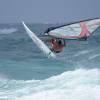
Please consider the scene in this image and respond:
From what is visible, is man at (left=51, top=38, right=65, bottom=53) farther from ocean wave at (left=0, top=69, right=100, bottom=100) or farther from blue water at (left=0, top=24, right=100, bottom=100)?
ocean wave at (left=0, top=69, right=100, bottom=100)

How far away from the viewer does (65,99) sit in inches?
1359

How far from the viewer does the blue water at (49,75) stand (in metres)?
36.0

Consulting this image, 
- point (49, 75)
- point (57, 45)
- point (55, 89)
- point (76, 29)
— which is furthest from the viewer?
point (49, 75)

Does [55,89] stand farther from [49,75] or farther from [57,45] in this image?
[57,45]

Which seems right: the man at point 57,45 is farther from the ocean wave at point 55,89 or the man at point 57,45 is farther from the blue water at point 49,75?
the ocean wave at point 55,89

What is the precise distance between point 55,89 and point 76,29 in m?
20.6

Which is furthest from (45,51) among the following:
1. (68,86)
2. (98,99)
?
(68,86)

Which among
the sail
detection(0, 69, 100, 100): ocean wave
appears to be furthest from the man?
detection(0, 69, 100, 100): ocean wave

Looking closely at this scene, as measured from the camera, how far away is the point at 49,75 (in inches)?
1925

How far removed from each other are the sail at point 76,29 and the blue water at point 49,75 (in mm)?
2707

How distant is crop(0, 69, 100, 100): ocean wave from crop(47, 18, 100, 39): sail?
17222 millimetres

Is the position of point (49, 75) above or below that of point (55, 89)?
above

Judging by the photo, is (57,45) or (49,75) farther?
(49,75)

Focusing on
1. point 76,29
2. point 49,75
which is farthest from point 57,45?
point 49,75
